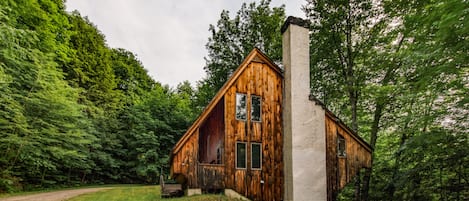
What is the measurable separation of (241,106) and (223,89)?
101 cm

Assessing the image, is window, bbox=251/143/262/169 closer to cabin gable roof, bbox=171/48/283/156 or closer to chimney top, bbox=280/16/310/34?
cabin gable roof, bbox=171/48/283/156

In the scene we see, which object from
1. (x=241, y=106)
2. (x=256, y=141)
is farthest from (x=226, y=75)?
(x=256, y=141)

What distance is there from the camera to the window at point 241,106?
38.6ft

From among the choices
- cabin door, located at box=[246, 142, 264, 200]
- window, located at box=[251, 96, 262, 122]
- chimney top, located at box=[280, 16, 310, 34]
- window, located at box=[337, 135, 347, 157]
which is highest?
chimney top, located at box=[280, 16, 310, 34]

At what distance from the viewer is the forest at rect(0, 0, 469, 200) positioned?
8906 mm

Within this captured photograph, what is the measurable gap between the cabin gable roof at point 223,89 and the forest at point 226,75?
4584 mm

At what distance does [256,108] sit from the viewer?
12.0 metres

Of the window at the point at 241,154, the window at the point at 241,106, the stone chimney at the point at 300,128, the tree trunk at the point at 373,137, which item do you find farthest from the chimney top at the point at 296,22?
the window at the point at 241,154

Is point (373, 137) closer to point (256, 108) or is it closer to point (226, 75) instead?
point (256, 108)

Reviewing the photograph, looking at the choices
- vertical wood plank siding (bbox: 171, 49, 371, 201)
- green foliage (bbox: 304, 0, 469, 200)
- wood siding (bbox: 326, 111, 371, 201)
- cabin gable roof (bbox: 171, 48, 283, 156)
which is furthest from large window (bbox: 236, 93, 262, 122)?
green foliage (bbox: 304, 0, 469, 200)

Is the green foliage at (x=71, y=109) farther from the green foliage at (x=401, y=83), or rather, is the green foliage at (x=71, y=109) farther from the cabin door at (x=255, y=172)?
the green foliage at (x=401, y=83)

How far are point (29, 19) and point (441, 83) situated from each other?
20.2m

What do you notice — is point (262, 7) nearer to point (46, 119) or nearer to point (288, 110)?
point (288, 110)

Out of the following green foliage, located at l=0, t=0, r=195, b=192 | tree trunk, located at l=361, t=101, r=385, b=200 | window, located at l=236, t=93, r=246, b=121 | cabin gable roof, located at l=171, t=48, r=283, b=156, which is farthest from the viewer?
green foliage, located at l=0, t=0, r=195, b=192
